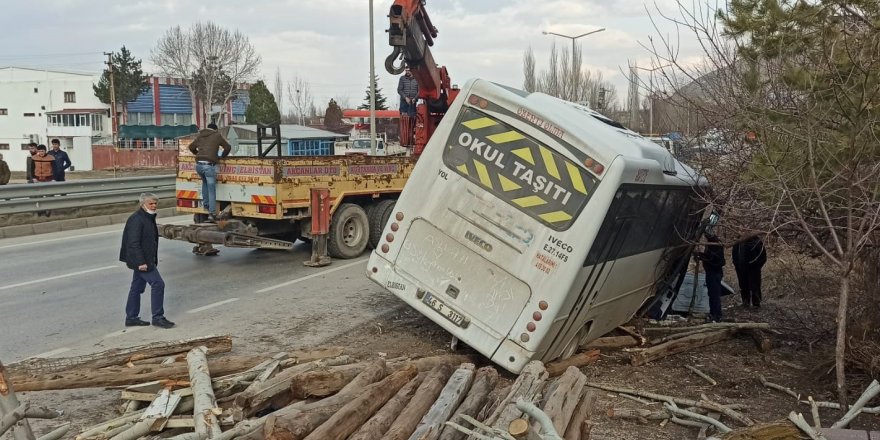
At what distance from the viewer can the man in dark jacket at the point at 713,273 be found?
9.83 meters

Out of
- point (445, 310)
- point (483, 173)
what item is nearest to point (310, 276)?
point (445, 310)

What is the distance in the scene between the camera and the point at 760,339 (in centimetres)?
891

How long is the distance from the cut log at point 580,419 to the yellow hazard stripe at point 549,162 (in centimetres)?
204

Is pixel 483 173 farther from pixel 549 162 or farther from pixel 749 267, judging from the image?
pixel 749 267

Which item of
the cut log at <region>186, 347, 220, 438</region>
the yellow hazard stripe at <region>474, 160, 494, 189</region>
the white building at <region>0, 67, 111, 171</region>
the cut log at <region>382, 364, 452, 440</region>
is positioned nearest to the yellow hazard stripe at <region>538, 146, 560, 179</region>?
the yellow hazard stripe at <region>474, 160, 494, 189</region>

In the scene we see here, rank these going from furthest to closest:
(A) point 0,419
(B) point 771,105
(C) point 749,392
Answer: (C) point 749,392, (B) point 771,105, (A) point 0,419

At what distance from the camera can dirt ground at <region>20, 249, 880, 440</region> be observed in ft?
20.9

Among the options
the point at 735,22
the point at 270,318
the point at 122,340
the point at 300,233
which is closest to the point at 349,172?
the point at 300,233

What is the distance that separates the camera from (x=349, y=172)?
1348 cm

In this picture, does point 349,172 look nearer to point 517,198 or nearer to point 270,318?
point 270,318

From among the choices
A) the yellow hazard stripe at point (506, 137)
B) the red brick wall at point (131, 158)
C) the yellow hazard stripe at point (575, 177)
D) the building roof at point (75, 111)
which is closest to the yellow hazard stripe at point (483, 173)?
the yellow hazard stripe at point (506, 137)

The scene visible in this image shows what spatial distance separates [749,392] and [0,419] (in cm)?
630

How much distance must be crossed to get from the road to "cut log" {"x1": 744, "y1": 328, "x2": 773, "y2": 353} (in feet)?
14.5

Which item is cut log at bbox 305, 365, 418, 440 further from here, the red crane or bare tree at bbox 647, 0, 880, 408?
the red crane
